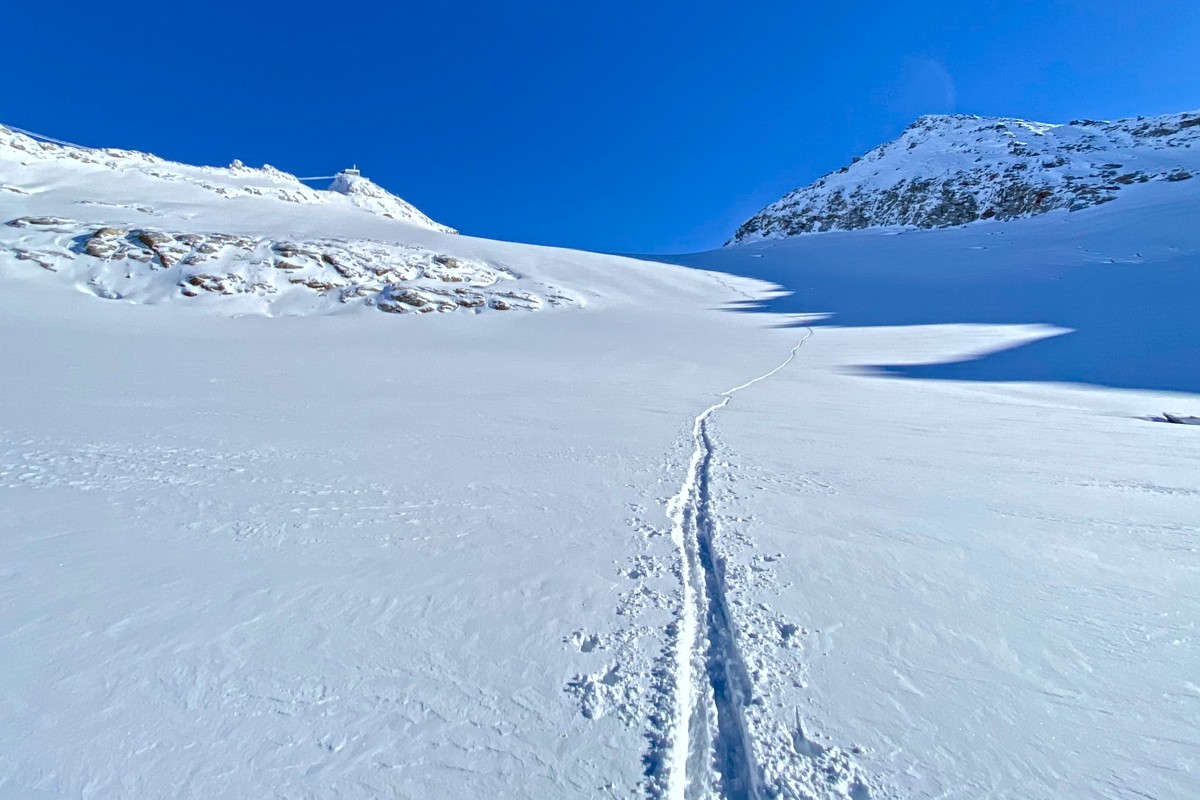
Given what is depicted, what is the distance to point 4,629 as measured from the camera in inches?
89.1

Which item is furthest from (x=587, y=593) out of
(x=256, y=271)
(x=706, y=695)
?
(x=256, y=271)

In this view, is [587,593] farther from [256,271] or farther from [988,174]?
[988,174]

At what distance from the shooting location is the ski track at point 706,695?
1755 millimetres

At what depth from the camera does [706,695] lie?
2.12m

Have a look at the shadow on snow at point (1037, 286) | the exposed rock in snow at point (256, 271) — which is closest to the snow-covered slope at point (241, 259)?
the exposed rock in snow at point (256, 271)

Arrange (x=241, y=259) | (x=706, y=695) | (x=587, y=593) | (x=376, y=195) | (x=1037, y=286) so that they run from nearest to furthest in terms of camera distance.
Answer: (x=706, y=695)
(x=587, y=593)
(x=241, y=259)
(x=1037, y=286)
(x=376, y=195)

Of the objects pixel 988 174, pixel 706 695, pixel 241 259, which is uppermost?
pixel 988 174

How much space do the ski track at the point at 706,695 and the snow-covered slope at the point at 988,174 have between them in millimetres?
53154

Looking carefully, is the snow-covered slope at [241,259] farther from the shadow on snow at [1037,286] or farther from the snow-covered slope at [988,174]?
the snow-covered slope at [988,174]

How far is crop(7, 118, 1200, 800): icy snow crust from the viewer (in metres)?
1.77

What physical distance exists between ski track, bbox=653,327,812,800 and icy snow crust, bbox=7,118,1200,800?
15 mm

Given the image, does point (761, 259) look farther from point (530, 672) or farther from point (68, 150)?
point (68, 150)

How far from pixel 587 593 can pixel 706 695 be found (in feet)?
2.76

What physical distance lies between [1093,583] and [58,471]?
705 cm
